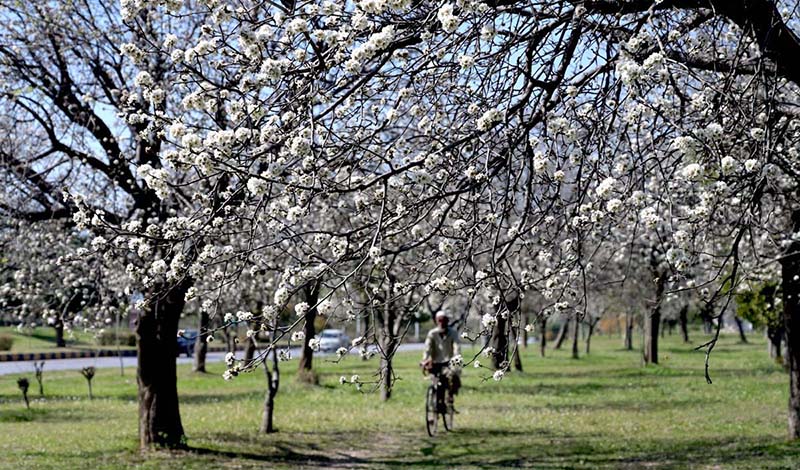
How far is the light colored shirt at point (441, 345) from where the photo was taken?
13.5 meters

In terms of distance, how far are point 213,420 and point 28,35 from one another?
749 cm

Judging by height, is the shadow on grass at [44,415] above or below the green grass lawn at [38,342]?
below

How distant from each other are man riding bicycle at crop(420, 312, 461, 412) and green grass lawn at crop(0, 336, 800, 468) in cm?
74

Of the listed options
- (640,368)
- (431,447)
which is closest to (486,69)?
(431,447)

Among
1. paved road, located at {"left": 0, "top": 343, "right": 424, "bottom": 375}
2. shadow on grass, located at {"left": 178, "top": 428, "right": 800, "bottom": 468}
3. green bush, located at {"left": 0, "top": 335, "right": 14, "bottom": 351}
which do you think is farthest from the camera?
green bush, located at {"left": 0, "top": 335, "right": 14, "bottom": 351}

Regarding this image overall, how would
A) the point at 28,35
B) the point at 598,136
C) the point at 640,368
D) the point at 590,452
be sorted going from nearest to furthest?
the point at 598,136, the point at 28,35, the point at 590,452, the point at 640,368

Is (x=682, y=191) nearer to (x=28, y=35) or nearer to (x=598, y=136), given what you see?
(x=598, y=136)

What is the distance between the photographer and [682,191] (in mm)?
6434

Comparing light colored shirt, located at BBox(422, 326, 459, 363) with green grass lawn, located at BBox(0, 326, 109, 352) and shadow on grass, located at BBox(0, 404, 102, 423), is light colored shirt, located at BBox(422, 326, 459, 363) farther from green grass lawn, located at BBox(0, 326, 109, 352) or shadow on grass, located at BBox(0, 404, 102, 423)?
green grass lawn, located at BBox(0, 326, 109, 352)

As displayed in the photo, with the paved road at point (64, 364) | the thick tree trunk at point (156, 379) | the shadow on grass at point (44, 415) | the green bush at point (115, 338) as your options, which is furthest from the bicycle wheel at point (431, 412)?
the green bush at point (115, 338)

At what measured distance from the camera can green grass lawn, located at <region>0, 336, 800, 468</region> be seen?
1065 centimetres

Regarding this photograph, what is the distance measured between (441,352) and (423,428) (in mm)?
1336

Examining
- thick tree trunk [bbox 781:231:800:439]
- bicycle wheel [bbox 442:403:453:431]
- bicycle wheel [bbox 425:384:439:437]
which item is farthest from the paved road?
thick tree trunk [bbox 781:231:800:439]

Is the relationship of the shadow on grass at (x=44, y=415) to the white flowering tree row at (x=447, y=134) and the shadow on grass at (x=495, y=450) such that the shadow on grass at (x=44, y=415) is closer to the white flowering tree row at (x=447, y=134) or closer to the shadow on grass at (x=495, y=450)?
the shadow on grass at (x=495, y=450)
